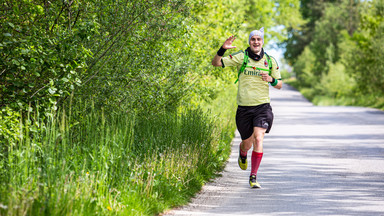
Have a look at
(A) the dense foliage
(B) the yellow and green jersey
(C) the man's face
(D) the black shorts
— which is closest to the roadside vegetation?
(D) the black shorts

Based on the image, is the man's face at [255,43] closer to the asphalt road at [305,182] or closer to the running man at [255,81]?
the running man at [255,81]

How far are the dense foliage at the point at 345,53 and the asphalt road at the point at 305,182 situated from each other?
20.4 meters

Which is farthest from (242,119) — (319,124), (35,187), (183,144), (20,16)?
(319,124)

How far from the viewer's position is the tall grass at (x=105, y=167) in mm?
5121

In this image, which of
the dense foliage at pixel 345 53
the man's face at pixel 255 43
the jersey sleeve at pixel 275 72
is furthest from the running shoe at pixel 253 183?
the dense foliage at pixel 345 53

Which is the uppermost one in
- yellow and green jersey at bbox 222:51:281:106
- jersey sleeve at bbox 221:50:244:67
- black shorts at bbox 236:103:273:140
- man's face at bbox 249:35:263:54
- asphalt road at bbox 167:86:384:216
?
man's face at bbox 249:35:263:54

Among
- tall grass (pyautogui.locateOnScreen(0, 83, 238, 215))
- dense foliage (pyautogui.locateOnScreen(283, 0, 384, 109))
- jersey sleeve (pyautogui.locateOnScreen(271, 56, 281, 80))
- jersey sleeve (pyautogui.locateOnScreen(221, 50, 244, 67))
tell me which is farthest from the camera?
dense foliage (pyautogui.locateOnScreen(283, 0, 384, 109))

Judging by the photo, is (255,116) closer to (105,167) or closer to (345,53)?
(105,167)

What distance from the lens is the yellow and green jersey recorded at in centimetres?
825

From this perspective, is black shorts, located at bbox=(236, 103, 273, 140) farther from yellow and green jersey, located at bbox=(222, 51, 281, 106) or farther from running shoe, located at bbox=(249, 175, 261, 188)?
running shoe, located at bbox=(249, 175, 261, 188)

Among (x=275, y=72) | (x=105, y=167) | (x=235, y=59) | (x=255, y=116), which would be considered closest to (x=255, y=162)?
(x=255, y=116)

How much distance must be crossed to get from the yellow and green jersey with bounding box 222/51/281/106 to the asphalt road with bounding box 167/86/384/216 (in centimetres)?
124

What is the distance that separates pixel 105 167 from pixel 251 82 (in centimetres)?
293

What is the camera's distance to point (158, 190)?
22.6 feet
